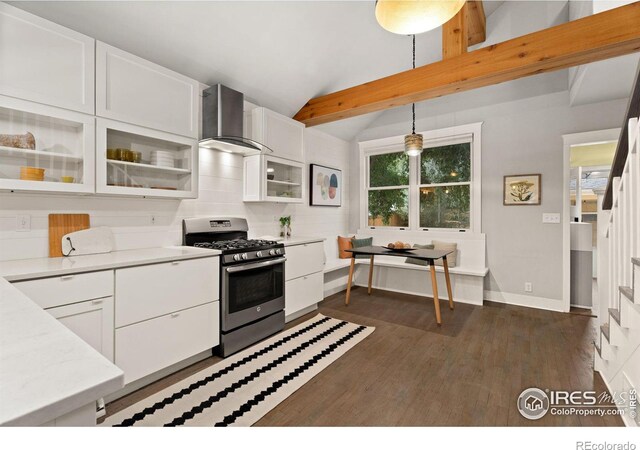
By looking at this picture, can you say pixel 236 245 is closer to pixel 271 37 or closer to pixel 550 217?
pixel 271 37

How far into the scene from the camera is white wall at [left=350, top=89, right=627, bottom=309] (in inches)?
155

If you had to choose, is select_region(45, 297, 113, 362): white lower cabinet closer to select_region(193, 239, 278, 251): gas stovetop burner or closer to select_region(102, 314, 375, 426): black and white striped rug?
select_region(102, 314, 375, 426): black and white striped rug

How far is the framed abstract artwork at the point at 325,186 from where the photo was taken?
4848 mm

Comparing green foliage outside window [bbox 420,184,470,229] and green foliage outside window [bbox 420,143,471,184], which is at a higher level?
green foliage outside window [bbox 420,143,471,184]

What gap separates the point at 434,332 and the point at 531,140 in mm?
2871

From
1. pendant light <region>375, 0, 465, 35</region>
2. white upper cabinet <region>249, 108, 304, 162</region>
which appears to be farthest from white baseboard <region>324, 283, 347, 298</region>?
pendant light <region>375, 0, 465, 35</region>

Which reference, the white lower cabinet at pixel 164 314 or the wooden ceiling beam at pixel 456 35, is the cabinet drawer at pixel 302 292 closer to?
the white lower cabinet at pixel 164 314

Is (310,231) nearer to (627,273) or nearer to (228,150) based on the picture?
(228,150)

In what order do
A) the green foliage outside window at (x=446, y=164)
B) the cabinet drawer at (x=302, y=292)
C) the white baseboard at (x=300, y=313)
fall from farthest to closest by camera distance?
the green foliage outside window at (x=446, y=164), the white baseboard at (x=300, y=313), the cabinet drawer at (x=302, y=292)

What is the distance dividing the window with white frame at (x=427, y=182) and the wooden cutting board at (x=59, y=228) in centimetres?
419

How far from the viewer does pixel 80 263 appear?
1986mm

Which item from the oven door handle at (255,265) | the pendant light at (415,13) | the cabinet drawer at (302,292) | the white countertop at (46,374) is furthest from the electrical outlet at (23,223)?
the pendant light at (415,13)

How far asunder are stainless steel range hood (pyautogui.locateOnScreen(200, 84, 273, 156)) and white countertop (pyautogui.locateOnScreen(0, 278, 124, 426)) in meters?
2.40

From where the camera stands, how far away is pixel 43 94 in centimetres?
197
